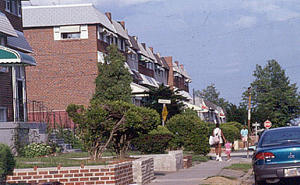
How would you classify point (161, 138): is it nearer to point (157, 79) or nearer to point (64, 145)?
point (64, 145)

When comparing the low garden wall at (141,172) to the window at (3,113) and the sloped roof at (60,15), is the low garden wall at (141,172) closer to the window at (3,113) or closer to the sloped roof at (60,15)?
the window at (3,113)

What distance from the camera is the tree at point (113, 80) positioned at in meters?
36.6

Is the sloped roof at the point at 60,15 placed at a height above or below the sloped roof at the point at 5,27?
above

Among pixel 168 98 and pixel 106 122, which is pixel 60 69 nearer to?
pixel 168 98

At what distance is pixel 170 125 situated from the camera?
27750 mm

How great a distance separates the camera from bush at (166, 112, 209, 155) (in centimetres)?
2734

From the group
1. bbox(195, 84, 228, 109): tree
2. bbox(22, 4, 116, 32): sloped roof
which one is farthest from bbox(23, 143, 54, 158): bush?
bbox(195, 84, 228, 109): tree

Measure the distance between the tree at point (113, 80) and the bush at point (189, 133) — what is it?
928 cm

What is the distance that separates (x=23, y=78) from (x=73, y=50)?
54.0 ft

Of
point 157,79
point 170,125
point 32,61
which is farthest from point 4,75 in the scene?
point 157,79

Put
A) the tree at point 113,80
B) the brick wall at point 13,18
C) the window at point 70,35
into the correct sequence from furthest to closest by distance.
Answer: the window at point 70,35
the tree at point 113,80
the brick wall at point 13,18

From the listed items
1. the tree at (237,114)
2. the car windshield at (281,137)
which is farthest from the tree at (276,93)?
the car windshield at (281,137)

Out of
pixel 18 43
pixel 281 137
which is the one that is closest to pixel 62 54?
pixel 18 43

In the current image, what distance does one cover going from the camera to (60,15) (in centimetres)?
4388
